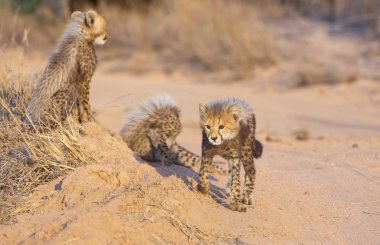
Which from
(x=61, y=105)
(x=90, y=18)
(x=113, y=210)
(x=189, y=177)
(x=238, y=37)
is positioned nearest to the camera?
(x=113, y=210)

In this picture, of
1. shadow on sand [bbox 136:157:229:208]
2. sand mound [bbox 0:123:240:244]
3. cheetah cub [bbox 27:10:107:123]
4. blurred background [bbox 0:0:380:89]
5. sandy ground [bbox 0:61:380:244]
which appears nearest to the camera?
sand mound [bbox 0:123:240:244]

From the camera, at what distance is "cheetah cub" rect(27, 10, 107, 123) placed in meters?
6.78

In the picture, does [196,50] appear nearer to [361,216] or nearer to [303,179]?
[303,179]

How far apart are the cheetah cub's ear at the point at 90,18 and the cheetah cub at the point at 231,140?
1.87 m

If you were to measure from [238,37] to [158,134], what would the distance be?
723 cm

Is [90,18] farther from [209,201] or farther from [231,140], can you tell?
[209,201]

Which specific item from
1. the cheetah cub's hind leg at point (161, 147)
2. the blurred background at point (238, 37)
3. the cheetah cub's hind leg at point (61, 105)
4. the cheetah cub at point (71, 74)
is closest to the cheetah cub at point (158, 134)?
the cheetah cub's hind leg at point (161, 147)

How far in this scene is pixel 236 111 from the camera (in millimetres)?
5707

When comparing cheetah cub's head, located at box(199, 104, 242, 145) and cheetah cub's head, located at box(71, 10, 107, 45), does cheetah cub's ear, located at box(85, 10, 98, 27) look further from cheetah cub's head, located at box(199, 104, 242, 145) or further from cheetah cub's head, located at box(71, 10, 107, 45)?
cheetah cub's head, located at box(199, 104, 242, 145)

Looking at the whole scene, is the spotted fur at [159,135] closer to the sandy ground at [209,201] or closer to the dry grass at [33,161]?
the sandy ground at [209,201]

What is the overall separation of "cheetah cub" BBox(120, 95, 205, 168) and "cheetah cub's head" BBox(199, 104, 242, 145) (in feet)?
4.56

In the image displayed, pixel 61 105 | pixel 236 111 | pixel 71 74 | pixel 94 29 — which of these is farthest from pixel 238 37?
pixel 236 111

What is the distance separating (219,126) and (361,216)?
136 centimetres

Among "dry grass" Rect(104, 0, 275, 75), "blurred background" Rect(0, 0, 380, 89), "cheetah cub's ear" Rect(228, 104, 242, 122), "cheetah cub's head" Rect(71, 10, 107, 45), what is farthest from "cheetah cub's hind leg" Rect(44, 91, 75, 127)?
"dry grass" Rect(104, 0, 275, 75)
